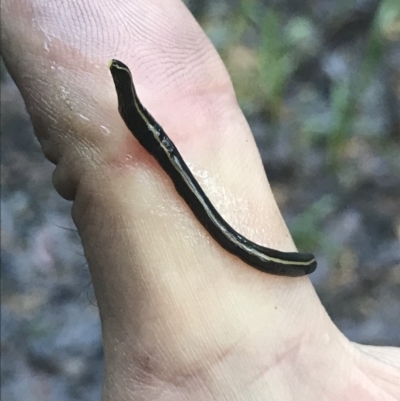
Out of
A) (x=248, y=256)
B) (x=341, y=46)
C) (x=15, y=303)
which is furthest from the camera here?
(x=341, y=46)

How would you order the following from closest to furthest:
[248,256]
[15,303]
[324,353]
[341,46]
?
[248,256], [324,353], [15,303], [341,46]

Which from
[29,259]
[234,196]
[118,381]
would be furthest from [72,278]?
[234,196]

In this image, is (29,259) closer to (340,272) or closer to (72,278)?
(72,278)

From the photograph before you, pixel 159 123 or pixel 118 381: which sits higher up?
pixel 159 123

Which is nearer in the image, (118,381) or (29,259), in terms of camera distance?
(118,381)

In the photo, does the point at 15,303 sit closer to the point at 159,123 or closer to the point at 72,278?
the point at 72,278

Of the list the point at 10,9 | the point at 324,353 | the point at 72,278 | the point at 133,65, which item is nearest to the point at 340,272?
the point at 324,353

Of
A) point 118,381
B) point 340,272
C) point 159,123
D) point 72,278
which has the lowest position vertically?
point 72,278
